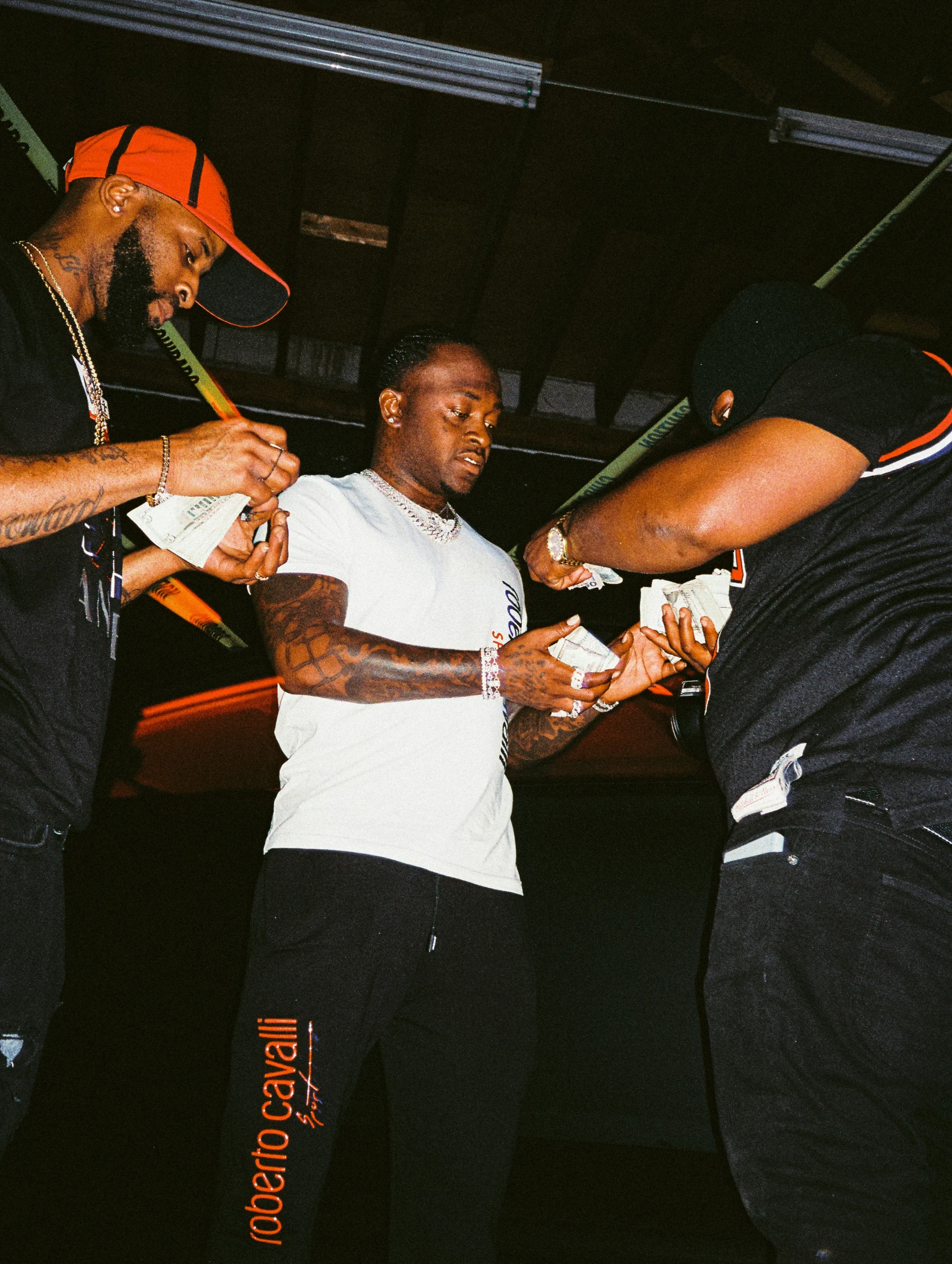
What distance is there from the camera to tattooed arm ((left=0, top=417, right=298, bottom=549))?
1.27 meters

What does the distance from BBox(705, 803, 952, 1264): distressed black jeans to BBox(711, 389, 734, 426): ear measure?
0.88 meters

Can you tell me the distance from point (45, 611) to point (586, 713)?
1200 mm

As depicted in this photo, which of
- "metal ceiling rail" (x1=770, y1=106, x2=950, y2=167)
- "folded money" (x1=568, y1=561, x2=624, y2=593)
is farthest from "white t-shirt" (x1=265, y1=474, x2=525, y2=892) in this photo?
"metal ceiling rail" (x1=770, y1=106, x2=950, y2=167)

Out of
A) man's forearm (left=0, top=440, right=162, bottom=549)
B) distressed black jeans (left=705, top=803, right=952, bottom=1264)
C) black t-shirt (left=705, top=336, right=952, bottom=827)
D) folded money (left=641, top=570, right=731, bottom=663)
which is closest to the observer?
distressed black jeans (left=705, top=803, right=952, bottom=1264)

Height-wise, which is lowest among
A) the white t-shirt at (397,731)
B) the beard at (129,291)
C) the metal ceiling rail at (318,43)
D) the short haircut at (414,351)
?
the white t-shirt at (397,731)

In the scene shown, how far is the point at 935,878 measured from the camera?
107cm

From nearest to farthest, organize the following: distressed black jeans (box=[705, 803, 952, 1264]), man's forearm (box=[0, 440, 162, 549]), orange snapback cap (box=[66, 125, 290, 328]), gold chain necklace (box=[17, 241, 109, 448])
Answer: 1. distressed black jeans (box=[705, 803, 952, 1264])
2. man's forearm (box=[0, 440, 162, 549])
3. gold chain necklace (box=[17, 241, 109, 448])
4. orange snapback cap (box=[66, 125, 290, 328])

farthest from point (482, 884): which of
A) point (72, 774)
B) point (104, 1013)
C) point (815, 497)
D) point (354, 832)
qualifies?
point (104, 1013)

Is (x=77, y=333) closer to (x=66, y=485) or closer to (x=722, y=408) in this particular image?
(x=66, y=485)

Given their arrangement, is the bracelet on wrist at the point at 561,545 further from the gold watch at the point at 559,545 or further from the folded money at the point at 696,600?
the folded money at the point at 696,600

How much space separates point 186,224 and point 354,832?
1332 mm

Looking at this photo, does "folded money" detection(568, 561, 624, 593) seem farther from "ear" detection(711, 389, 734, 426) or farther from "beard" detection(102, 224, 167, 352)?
"beard" detection(102, 224, 167, 352)

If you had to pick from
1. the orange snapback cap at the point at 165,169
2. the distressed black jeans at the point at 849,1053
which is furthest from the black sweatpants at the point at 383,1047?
the orange snapback cap at the point at 165,169

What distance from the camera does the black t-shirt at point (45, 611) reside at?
1.35m
